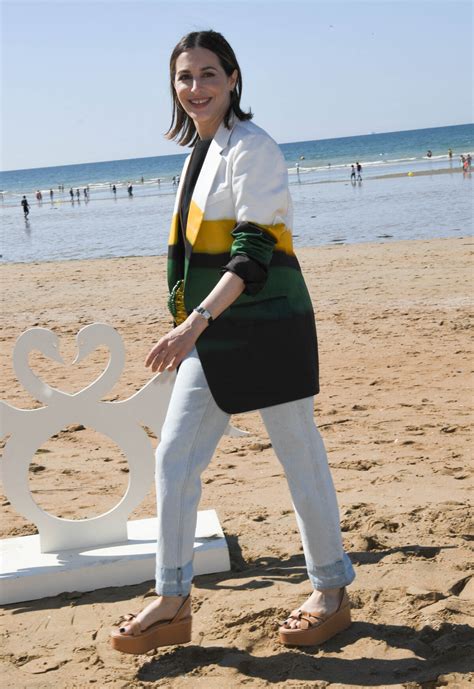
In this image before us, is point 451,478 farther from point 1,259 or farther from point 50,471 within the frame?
point 1,259

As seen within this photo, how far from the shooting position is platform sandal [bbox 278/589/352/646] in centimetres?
312

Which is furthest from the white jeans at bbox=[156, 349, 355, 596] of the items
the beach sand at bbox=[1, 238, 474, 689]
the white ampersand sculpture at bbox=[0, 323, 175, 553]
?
the white ampersand sculpture at bbox=[0, 323, 175, 553]

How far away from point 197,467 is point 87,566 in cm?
111

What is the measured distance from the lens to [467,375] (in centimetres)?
709

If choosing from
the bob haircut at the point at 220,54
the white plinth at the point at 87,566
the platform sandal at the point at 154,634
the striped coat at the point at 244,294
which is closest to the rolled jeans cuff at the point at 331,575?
the platform sandal at the point at 154,634

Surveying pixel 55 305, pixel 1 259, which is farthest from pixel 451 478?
pixel 1 259

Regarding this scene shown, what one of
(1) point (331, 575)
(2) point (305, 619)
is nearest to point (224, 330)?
(1) point (331, 575)

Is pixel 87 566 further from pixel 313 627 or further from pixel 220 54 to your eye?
pixel 220 54

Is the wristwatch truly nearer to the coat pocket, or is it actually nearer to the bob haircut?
the coat pocket

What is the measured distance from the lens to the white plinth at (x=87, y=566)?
378 cm

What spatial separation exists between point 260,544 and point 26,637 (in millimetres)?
1158

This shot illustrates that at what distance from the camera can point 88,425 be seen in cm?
398

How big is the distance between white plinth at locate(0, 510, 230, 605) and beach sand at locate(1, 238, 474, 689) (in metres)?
0.05

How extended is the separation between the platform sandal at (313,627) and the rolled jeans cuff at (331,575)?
0.07 meters
